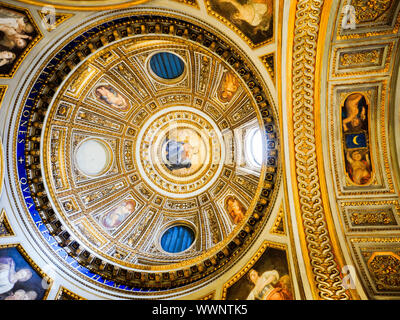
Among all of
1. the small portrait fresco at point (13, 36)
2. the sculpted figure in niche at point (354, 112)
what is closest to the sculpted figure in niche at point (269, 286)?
the sculpted figure in niche at point (354, 112)

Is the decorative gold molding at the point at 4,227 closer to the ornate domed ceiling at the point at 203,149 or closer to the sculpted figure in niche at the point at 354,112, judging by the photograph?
the ornate domed ceiling at the point at 203,149

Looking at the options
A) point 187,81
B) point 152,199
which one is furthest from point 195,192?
point 187,81

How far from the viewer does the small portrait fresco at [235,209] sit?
494 inches

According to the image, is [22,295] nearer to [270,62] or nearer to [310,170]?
[310,170]

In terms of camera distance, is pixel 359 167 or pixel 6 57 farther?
pixel 6 57

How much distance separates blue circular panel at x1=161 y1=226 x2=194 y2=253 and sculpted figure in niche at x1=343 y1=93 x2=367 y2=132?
8618 millimetres

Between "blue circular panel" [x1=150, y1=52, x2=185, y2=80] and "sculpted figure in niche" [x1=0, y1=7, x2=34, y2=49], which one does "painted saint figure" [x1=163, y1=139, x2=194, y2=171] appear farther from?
"sculpted figure in niche" [x1=0, y1=7, x2=34, y2=49]

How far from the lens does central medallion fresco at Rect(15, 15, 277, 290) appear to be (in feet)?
33.2

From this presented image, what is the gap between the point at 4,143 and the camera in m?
10.1

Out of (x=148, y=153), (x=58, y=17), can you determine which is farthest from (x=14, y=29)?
(x=148, y=153)

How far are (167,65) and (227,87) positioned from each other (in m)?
3.01

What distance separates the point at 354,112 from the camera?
26.3ft

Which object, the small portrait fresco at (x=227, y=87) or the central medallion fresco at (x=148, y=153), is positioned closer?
the central medallion fresco at (x=148, y=153)

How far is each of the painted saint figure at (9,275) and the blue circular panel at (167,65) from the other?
932 cm
